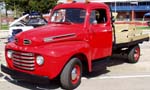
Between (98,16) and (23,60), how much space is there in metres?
2.86

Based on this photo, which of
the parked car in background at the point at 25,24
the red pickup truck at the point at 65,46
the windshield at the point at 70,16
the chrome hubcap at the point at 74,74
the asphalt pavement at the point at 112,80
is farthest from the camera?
the parked car in background at the point at 25,24

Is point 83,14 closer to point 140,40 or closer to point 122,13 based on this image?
point 140,40

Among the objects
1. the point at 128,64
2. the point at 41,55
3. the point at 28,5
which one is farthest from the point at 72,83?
the point at 28,5

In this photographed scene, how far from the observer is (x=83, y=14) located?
9750 millimetres

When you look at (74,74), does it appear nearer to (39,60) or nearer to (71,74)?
(71,74)

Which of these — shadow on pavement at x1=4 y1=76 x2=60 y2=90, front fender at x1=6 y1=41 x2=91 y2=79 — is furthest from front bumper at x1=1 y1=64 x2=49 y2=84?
shadow on pavement at x1=4 y1=76 x2=60 y2=90

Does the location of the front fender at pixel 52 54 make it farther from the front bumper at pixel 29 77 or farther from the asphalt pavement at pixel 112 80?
the asphalt pavement at pixel 112 80

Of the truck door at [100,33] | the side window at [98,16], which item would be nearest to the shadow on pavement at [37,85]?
the truck door at [100,33]

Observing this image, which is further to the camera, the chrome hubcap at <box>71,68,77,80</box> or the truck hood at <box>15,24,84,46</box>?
the chrome hubcap at <box>71,68,77,80</box>

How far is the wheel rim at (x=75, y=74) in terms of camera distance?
8.73 meters

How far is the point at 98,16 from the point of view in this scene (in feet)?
33.8

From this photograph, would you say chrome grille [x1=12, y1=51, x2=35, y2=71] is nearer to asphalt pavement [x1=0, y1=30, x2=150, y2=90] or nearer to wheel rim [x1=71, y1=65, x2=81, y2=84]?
asphalt pavement [x1=0, y1=30, x2=150, y2=90]

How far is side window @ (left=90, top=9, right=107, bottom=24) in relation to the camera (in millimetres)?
9898

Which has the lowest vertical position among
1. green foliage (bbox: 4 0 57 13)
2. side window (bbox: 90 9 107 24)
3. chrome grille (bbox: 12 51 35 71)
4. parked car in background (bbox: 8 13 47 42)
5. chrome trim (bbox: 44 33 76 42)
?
green foliage (bbox: 4 0 57 13)
